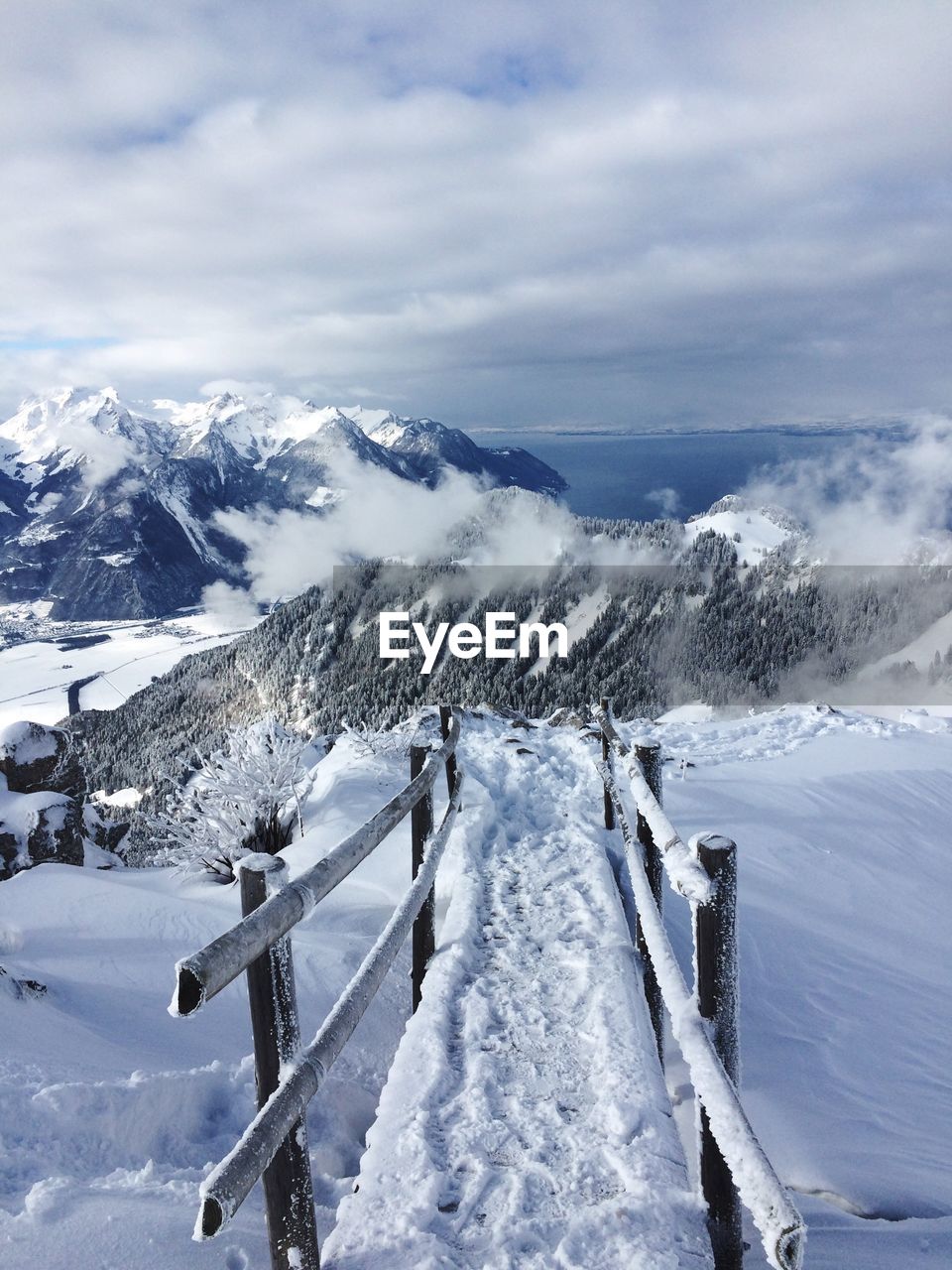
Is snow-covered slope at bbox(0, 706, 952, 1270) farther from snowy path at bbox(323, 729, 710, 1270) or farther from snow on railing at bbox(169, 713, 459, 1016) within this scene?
snow on railing at bbox(169, 713, 459, 1016)

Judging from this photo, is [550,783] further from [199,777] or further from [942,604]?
[942,604]

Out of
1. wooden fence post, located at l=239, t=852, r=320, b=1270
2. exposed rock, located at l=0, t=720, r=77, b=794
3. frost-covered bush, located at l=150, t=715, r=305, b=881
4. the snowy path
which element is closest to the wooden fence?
wooden fence post, located at l=239, t=852, r=320, b=1270

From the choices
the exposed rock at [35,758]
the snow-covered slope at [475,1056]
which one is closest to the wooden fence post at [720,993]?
the snow-covered slope at [475,1056]

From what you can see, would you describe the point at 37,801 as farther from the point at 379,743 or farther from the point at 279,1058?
the point at 279,1058

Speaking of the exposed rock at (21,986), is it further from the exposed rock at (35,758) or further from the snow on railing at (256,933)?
the exposed rock at (35,758)

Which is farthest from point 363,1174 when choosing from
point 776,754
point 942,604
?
point 942,604
